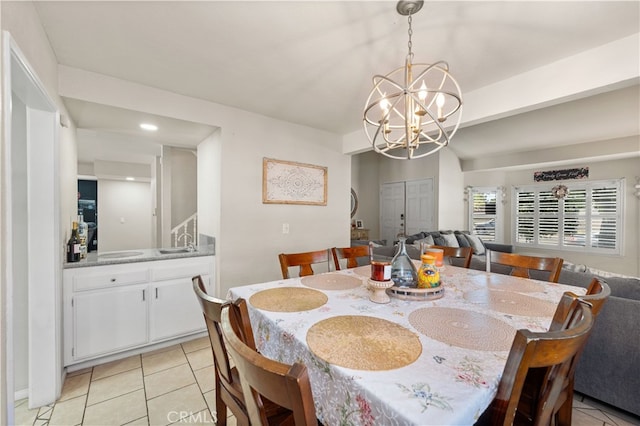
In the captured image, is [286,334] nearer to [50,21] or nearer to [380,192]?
[50,21]

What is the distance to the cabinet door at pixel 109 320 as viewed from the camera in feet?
6.97

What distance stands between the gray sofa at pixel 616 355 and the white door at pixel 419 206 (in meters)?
3.87

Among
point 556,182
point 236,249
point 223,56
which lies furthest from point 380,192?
Result: point 223,56

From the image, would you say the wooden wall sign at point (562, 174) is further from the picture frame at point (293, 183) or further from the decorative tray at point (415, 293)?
the decorative tray at point (415, 293)

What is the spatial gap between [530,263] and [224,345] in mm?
2042

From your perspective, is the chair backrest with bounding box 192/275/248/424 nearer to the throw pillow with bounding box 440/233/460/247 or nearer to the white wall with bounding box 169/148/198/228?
the white wall with bounding box 169/148/198/228

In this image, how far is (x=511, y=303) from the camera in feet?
4.36

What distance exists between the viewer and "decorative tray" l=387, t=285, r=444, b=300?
4.52 feet

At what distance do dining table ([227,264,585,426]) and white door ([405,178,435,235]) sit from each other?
13.7ft

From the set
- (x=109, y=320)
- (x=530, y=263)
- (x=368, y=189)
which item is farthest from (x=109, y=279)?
(x=368, y=189)

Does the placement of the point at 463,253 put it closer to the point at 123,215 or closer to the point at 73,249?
the point at 73,249

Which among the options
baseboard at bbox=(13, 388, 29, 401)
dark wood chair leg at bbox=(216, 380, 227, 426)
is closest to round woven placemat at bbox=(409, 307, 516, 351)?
dark wood chair leg at bbox=(216, 380, 227, 426)

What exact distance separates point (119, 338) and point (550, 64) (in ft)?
12.6

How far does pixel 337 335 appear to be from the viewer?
3.22ft
